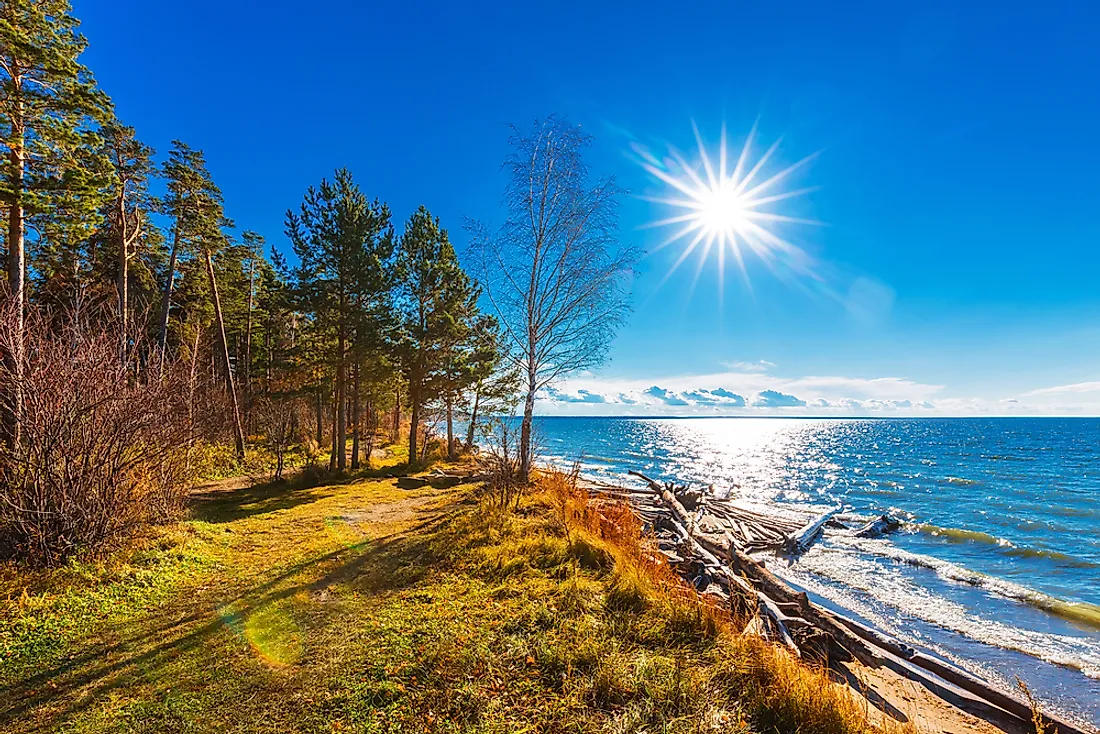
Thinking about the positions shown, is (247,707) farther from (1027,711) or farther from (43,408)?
(1027,711)

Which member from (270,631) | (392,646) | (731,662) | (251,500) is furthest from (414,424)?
(731,662)

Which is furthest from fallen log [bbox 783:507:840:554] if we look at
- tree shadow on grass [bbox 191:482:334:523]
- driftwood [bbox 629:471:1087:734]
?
tree shadow on grass [bbox 191:482:334:523]

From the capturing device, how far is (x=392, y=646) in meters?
4.86

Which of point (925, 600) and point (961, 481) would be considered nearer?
point (925, 600)

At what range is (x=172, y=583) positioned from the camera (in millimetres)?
6738

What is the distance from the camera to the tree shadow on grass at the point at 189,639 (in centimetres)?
404

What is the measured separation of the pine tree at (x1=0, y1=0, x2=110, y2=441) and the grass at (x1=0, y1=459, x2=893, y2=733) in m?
8.78

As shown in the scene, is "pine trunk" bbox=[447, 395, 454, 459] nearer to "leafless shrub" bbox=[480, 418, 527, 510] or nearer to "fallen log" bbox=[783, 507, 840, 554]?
"leafless shrub" bbox=[480, 418, 527, 510]

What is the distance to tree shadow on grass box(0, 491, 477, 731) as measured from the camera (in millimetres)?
4035

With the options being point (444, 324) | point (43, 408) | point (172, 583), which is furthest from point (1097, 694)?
point (444, 324)

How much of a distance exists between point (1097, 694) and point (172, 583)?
48.7 feet

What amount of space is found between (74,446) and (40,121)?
10.4m

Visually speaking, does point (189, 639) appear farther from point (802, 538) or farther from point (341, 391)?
point (802, 538)

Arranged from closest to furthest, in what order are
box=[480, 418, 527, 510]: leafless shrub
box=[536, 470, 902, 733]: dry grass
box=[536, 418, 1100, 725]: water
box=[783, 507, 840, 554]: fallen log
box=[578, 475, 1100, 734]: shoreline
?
box=[536, 470, 902, 733]: dry grass, box=[578, 475, 1100, 734]: shoreline, box=[536, 418, 1100, 725]: water, box=[480, 418, 527, 510]: leafless shrub, box=[783, 507, 840, 554]: fallen log
